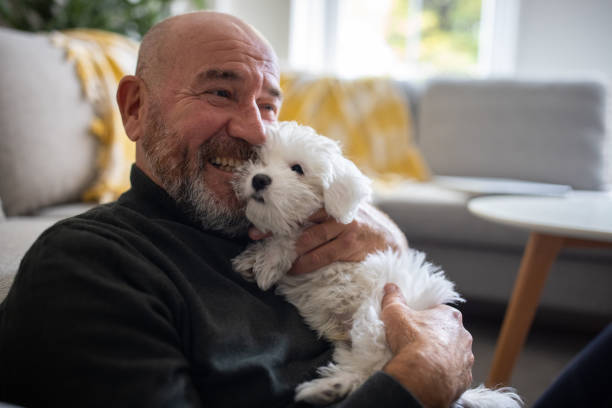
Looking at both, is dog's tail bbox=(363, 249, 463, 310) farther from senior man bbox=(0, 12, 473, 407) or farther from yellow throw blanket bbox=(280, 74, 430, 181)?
yellow throw blanket bbox=(280, 74, 430, 181)

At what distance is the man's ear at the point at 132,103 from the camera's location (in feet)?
3.66

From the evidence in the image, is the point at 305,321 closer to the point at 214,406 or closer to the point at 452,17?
the point at 214,406

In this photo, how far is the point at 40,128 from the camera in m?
1.80

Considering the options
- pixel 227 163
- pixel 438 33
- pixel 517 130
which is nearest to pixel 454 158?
pixel 517 130

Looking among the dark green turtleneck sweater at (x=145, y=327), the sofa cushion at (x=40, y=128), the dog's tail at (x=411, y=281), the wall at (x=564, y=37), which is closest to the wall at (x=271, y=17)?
the wall at (x=564, y=37)

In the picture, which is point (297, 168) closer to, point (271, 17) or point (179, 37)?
point (179, 37)

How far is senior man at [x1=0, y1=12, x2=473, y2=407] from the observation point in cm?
66

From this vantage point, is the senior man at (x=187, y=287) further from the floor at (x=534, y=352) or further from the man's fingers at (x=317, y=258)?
the floor at (x=534, y=352)

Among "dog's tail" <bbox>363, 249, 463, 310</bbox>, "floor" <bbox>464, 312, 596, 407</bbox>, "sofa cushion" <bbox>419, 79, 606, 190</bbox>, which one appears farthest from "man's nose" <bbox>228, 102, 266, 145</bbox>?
"sofa cushion" <bbox>419, 79, 606, 190</bbox>

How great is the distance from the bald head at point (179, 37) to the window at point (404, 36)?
365 cm

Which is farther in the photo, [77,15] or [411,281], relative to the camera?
[77,15]

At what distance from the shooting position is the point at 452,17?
15.2 feet

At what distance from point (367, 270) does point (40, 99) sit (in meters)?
1.57

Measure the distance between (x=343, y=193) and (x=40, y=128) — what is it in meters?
1.43
